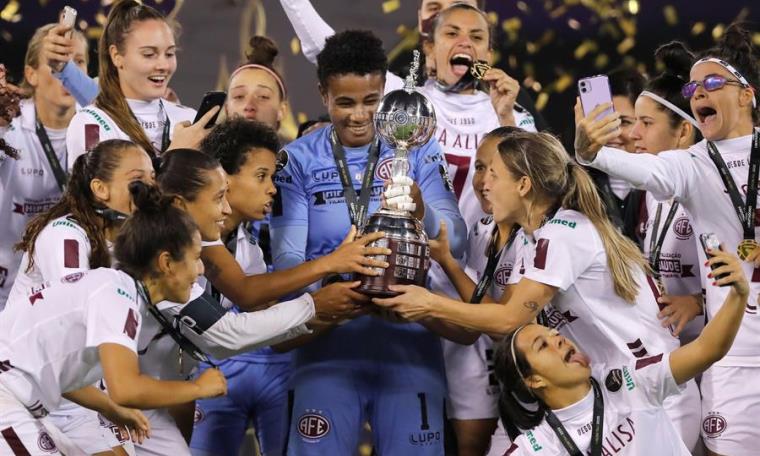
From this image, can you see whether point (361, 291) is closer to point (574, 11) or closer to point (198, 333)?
point (198, 333)

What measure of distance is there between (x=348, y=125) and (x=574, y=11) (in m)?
2.61

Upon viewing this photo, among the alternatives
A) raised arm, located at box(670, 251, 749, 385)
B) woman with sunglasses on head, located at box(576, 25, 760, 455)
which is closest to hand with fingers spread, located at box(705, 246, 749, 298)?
raised arm, located at box(670, 251, 749, 385)

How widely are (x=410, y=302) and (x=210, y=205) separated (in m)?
0.76

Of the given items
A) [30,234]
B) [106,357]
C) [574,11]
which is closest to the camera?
[106,357]

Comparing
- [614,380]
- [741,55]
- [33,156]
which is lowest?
[614,380]

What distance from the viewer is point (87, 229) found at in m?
4.36

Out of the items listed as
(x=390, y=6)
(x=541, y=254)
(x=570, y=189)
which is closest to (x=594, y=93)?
(x=570, y=189)

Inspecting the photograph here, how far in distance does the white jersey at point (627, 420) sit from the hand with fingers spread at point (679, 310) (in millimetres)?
624

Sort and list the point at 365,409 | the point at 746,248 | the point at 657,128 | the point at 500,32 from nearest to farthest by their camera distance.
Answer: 1. the point at 365,409
2. the point at 746,248
3. the point at 657,128
4. the point at 500,32

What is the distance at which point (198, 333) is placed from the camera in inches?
170

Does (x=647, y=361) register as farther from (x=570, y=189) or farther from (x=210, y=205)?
(x=210, y=205)

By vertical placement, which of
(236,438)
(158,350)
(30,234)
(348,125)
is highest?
(348,125)

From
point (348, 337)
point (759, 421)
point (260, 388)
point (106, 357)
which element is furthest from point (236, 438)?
point (759, 421)

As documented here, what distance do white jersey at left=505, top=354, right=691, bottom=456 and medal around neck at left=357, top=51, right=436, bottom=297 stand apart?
2.06 ft
